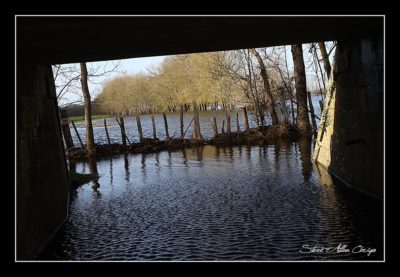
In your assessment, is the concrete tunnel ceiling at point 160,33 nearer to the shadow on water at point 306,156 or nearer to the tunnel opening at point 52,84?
the tunnel opening at point 52,84

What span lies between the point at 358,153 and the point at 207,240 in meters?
5.37

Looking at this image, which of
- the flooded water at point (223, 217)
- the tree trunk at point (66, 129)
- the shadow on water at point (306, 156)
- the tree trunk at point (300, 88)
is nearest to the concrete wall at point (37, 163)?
the flooded water at point (223, 217)

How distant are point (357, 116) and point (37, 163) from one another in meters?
8.01

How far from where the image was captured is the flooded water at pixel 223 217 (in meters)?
7.15

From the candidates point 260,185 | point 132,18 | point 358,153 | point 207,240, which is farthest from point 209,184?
point 132,18

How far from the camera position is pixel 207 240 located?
770 centimetres

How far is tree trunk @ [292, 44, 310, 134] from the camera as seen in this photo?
2497 cm

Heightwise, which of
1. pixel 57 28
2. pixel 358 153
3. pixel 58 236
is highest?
pixel 57 28

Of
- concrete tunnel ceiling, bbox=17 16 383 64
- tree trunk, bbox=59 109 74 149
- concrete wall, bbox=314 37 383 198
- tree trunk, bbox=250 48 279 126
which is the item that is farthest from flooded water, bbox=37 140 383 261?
tree trunk, bbox=250 48 279 126

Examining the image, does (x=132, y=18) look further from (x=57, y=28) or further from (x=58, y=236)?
(x=58, y=236)

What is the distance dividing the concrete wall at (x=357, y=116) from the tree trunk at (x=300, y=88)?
1054 centimetres

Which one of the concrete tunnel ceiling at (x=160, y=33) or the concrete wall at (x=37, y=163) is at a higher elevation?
the concrete tunnel ceiling at (x=160, y=33)

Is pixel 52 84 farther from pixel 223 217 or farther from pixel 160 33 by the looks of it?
pixel 223 217

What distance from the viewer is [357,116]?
433 inches
